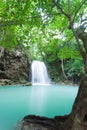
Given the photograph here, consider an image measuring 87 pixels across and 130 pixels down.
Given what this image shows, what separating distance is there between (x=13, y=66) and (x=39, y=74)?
4642mm

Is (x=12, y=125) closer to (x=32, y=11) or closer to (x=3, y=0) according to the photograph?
(x=32, y=11)

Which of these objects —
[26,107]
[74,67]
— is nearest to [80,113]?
[26,107]

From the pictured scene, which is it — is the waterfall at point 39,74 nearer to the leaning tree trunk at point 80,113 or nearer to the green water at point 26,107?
the green water at point 26,107

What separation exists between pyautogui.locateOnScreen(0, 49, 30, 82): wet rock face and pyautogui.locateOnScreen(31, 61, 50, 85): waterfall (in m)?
1.61

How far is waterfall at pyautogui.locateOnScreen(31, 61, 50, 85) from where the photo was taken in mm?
26203

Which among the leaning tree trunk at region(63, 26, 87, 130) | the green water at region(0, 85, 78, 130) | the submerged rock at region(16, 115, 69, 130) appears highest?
the leaning tree trunk at region(63, 26, 87, 130)

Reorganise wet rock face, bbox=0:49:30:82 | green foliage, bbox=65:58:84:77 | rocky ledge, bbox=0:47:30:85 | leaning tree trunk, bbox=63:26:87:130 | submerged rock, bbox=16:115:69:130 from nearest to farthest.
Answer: leaning tree trunk, bbox=63:26:87:130
submerged rock, bbox=16:115:69:130
rocky ledge, bbox=0:47:30:85
wet rock face, bbox=0:49:30:82
green foliage, bbox=65:58:84:77

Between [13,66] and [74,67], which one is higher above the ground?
[13,66]

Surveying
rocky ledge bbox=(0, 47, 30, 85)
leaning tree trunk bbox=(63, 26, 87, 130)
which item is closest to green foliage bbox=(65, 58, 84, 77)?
rocky ledge bbox=(0, 47, 30, 85)

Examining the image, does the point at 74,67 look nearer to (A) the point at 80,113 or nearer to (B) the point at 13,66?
(B) the point at 13,66

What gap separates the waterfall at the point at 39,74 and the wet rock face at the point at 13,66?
161cm

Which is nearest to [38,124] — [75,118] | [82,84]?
[75,118]

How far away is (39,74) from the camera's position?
26.8 m

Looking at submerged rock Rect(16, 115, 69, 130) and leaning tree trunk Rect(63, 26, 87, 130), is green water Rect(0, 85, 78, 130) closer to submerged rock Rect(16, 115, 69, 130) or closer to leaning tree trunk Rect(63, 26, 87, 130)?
submerged rock Rect(16, 115, 69, 130)
